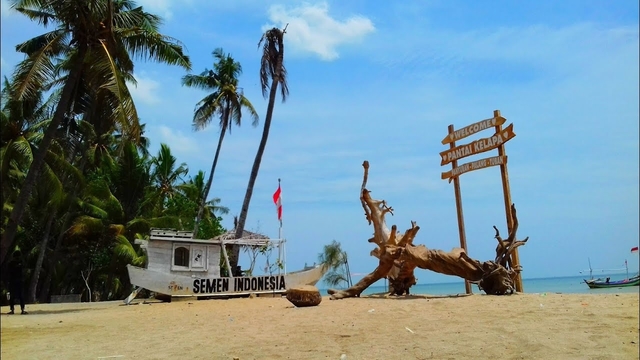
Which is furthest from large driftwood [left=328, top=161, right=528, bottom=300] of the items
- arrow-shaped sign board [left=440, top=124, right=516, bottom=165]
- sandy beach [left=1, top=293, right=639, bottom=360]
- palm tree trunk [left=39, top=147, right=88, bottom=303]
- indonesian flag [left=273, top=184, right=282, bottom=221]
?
palm tree trunk [left=39, top=147, right=88, bottom=303]

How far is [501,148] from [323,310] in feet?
20.1

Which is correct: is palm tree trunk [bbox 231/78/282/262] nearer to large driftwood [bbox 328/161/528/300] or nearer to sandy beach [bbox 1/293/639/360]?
large driftwood [bbox 328/161/528/300]

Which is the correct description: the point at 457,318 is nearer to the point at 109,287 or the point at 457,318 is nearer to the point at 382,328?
the point at 382,328

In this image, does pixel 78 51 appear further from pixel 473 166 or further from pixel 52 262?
pixel 52 262

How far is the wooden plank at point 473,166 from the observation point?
12.4 meters

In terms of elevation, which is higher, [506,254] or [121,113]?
[121,113]

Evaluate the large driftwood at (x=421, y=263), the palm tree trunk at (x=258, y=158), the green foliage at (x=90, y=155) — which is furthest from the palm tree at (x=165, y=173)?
the large driftwood at (x=421, y=263)

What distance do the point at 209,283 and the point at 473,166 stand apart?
939 cm

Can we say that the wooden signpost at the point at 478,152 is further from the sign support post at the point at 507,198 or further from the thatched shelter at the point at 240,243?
the thatched shelter at the point at 240,243

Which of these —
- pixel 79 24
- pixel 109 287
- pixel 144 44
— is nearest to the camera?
→ pixel 79 24

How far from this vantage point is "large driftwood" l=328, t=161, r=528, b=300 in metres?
11.4

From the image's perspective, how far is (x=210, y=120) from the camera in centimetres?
2681

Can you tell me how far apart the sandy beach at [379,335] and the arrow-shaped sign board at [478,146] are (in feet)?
14.3

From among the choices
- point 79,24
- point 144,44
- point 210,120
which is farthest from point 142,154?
point 79,24
